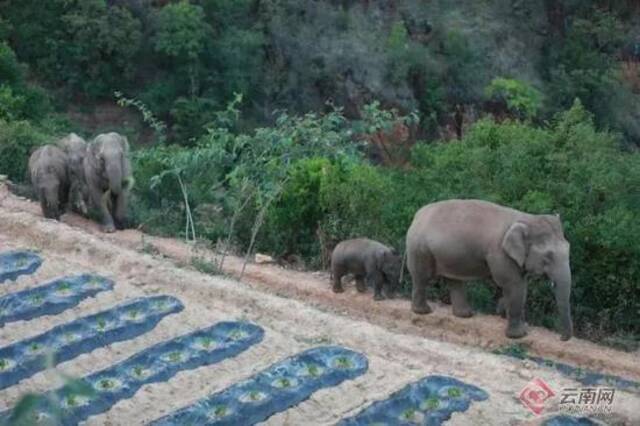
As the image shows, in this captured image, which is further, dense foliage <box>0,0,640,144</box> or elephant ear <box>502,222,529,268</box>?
dense foliage <box>0,0,640,144</box>

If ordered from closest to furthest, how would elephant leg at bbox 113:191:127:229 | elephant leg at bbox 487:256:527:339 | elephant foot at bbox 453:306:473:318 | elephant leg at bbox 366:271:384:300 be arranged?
elephant leg at bbox 487:256:527:339
elephant foot at bbox 453:306:473:318
elephant leg at bbox 366:271:384:300
elephant leg at bbox 113:191:127:229

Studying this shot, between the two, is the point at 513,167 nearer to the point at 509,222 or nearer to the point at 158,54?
the point at 509,222

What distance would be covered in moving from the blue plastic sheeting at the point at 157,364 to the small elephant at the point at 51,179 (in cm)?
492

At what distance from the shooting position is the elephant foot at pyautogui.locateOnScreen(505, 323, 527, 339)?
9930 millimetres

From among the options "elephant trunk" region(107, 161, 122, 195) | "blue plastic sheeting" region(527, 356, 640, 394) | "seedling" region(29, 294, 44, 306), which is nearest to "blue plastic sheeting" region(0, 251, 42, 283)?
"seedling" region(29, 294, 44, 306)

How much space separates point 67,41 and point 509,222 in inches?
1001

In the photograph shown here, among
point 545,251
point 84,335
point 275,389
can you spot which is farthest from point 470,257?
point 84,335

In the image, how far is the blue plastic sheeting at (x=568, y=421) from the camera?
7.33 metres

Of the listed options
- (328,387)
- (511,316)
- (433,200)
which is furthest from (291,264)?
(328,387)

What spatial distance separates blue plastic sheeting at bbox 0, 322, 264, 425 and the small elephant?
492 cm

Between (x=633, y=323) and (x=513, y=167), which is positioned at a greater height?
(x=513, y=167)

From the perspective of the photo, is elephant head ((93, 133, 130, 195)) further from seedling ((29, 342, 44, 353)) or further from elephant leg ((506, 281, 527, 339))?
elephant leg ((506, 281, 527, 339))

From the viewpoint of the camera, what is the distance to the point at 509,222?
974cm

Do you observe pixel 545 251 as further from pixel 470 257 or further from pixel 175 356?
pixel 175 356
